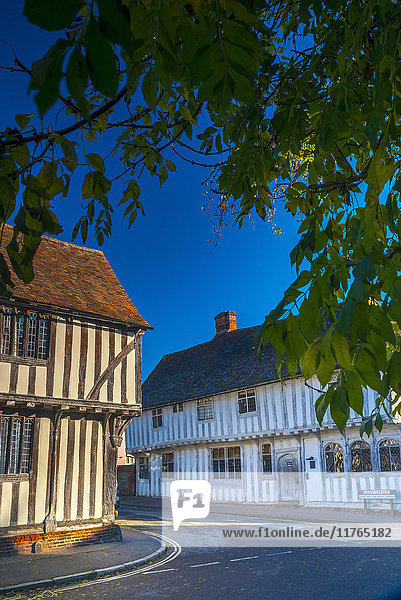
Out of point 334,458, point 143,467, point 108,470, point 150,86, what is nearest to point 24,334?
point 108,470

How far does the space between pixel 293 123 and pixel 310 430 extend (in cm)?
1955

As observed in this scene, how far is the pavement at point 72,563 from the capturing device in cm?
845

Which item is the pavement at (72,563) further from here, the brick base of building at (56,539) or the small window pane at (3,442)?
the small window pane at (3,442)

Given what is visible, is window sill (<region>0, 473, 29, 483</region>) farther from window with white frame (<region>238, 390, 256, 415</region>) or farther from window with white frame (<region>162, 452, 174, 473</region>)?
window with white frame (<region>162, 452, 174, 473</region>)

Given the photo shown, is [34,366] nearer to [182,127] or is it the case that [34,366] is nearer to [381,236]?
[182,127]

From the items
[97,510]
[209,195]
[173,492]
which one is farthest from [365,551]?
[173,492]

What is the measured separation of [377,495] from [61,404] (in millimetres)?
12923

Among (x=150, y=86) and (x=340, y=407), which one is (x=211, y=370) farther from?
(x=340, y=407)

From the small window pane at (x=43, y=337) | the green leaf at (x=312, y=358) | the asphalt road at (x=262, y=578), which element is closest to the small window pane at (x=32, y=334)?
the small window pane at (x=43, y=337)

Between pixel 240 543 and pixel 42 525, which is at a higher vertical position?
pixel 42 525

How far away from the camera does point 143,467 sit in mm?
29953

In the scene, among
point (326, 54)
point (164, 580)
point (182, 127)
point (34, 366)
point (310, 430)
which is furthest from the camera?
point (310, 430)

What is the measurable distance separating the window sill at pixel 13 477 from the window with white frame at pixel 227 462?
14937 mm

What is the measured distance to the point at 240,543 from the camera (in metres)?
12.2
